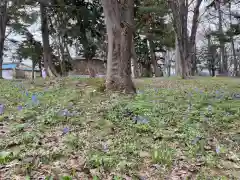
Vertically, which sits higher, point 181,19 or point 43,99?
point 181,19

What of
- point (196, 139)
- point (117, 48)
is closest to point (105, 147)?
point (196, 139)

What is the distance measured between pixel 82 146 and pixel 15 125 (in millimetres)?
1027

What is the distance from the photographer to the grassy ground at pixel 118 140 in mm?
2322

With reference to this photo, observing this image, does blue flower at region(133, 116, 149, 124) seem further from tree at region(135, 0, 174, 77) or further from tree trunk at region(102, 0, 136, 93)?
tree at region(135, 0, 174, 77)

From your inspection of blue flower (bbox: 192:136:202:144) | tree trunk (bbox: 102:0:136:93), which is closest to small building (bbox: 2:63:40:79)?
tree trunk (bbox: 102:0:136:93)

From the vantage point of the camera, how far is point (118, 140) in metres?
2.90

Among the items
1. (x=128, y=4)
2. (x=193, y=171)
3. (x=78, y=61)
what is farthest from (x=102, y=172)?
(x=78, y=61)

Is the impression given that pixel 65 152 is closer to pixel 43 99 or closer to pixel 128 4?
pixel 43 99

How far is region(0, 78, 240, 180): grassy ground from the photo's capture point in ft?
7.62

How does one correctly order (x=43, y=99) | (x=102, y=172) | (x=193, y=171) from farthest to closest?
→ (x=43, y=99) < (x=193, y=171) < (x=102, y=172)

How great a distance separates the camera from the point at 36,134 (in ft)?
9.33

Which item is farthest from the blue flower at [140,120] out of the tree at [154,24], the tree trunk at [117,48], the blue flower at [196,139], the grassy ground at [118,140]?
the tree at [154,24]

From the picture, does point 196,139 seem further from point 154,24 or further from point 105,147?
point 154,24

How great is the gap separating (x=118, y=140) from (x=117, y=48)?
9.75ft
